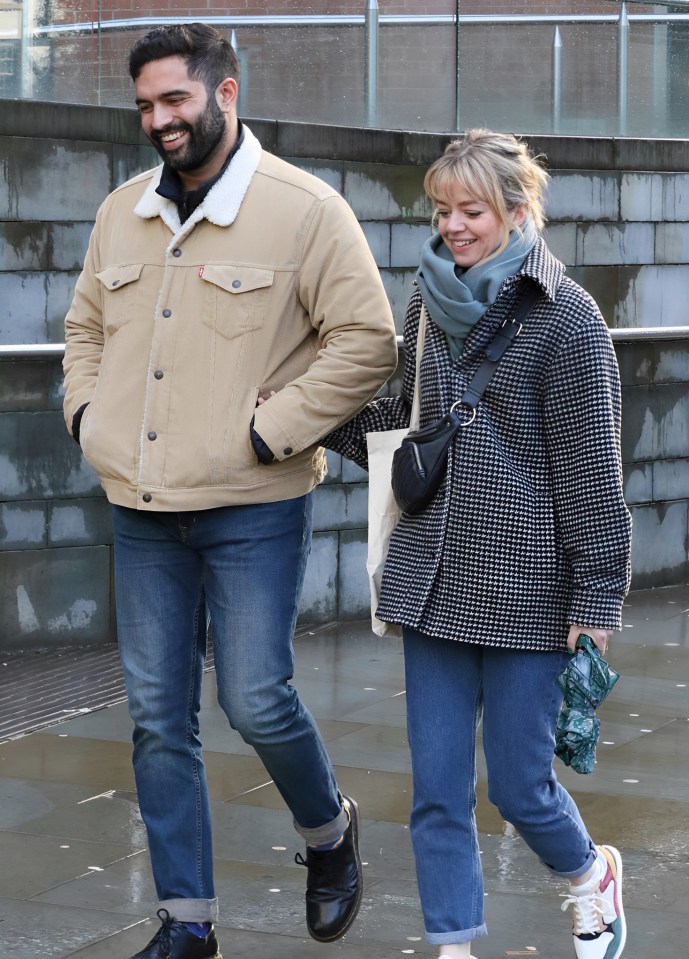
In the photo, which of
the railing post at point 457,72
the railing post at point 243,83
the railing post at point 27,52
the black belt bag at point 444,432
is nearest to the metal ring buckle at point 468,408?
the black belt bag at point 444,432

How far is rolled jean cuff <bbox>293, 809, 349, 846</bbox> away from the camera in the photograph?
154 inches

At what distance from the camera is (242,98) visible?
24.6 feet

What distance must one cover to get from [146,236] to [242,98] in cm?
392

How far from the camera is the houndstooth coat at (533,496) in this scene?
3389 millimetres

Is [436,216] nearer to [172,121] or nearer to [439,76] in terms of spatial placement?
[172,121]

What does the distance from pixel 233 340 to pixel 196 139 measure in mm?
445

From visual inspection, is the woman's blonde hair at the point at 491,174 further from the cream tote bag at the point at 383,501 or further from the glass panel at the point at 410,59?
the glass panel at the point at 410,59

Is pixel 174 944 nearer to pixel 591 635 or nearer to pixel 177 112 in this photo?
pixel 591 635

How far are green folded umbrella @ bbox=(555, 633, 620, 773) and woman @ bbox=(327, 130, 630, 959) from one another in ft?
0.13

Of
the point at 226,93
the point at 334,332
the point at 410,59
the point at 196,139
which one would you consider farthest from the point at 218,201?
the point at 410,59

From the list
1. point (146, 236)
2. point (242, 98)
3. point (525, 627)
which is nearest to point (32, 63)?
point (242, 98)

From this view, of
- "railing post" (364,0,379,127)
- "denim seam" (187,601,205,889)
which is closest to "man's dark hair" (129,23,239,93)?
"denim seam" (187,601,205,889)

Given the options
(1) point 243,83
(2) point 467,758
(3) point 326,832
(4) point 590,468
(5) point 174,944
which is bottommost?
(5) point 174,944

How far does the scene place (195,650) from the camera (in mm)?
3760
